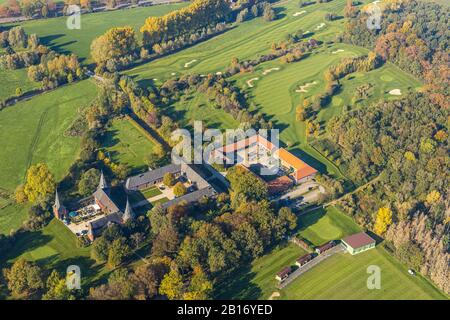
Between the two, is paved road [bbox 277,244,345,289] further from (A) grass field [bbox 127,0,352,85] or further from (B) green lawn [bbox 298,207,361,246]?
(A) grass field [bbox 127,0,352,85]

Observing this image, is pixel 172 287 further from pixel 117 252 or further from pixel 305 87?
pixel 305 87

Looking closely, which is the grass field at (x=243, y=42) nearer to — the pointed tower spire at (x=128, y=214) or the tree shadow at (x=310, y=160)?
the tree shadow at (x=310, y=160)

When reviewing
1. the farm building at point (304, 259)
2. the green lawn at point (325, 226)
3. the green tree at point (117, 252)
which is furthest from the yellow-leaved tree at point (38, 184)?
the farm building at point (304, 259)

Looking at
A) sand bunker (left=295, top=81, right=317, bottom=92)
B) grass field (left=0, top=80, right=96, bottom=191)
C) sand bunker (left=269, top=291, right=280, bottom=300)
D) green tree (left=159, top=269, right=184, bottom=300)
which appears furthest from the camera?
sand bunker (left=295, top=81, right=317, bottom=92)

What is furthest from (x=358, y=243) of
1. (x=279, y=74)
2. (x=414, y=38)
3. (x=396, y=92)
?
(x=414, y=38)

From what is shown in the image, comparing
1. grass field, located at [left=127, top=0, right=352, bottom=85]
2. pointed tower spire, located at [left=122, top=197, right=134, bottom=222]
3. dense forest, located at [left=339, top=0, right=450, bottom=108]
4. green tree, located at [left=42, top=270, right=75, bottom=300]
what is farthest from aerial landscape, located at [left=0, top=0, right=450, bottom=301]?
grass field, located at [left=127, top=0, right=352, bottom=85]

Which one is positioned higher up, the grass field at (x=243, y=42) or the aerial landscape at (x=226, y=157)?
the grass field at (x=243, y=42)
